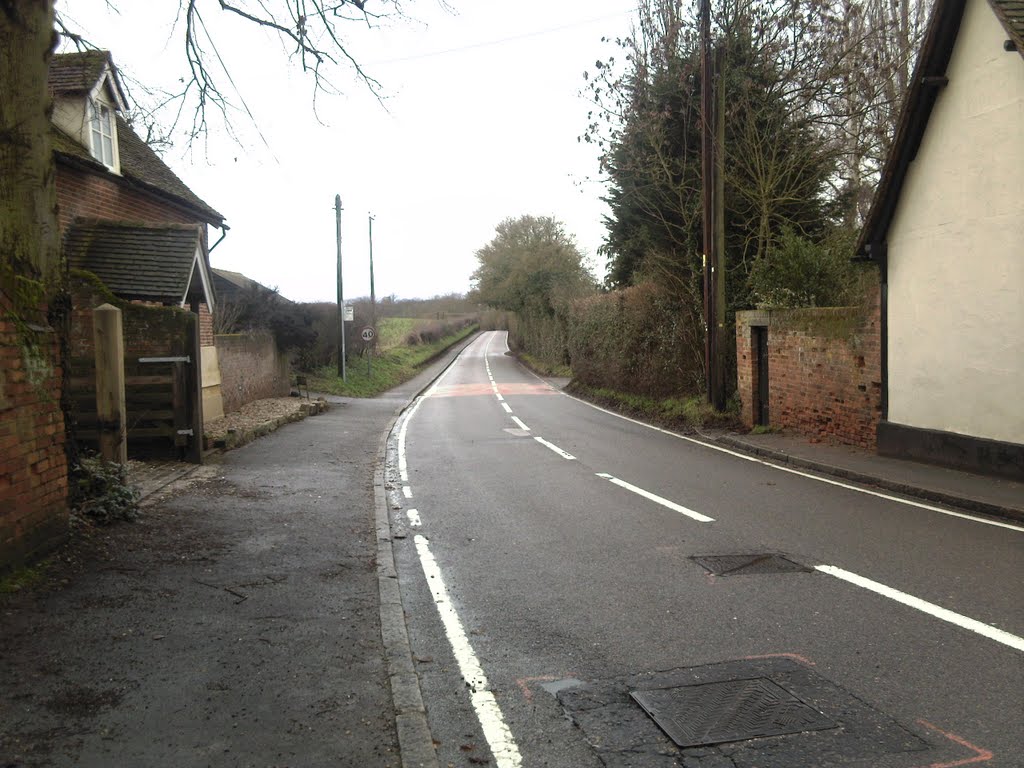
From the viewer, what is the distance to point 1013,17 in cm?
998

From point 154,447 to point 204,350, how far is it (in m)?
5.94

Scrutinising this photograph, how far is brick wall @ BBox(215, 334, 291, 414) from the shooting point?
65.1ft

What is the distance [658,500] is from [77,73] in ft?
43.6

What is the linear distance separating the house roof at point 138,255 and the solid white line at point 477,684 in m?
8.47

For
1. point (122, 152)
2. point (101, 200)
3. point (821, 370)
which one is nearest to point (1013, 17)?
point (821, 370)

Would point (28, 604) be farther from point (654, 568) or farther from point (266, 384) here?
point (266, 384)

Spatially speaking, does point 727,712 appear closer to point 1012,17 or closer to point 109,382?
point 109,382

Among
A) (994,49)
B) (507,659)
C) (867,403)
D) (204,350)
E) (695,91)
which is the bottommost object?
(507,659)

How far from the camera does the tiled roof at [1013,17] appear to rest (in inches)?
378

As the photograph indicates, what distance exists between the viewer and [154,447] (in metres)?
12.1

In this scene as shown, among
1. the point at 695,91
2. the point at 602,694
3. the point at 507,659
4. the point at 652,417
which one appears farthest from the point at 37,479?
the point at 695,91

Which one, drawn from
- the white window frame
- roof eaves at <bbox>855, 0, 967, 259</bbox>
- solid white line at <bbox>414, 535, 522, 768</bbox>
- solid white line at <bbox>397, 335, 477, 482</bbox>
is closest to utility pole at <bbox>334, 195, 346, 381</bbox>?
solid white line at <bbox>397, 335, 477, 482</bbox>

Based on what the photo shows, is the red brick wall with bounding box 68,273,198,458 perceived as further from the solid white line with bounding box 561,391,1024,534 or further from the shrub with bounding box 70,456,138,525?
the solid white line with bounding box 561,391,1024,534

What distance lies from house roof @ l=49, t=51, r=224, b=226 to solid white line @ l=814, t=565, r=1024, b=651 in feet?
35.9
